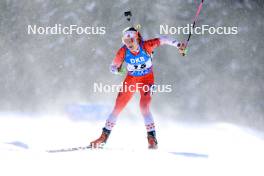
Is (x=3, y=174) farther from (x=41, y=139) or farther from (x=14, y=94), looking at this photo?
(x=14, y=94)

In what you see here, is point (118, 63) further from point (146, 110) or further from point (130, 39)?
point (146, 110)

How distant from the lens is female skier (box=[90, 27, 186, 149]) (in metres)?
6.28

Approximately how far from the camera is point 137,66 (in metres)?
6.35

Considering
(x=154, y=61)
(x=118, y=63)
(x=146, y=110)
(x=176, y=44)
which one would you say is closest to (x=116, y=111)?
(x=146, y=110)

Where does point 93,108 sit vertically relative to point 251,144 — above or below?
above

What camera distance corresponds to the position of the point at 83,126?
826cm

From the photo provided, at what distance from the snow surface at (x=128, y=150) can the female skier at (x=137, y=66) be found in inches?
12.4

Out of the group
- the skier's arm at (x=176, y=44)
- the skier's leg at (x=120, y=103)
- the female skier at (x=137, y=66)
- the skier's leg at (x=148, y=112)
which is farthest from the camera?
the skier's leg at (x=120, y=103)

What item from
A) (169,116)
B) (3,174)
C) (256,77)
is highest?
(256,77)

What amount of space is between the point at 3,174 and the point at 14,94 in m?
5.23

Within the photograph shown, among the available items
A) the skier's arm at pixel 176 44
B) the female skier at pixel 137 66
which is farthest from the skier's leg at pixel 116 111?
the skier's arm at pixel 176 44

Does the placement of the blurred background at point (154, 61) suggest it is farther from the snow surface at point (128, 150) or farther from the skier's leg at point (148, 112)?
the skier's leg at point (148, 112)

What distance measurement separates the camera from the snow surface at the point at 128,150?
5.37 metres

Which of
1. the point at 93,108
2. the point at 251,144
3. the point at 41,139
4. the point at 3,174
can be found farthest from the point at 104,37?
the point at 3,174
